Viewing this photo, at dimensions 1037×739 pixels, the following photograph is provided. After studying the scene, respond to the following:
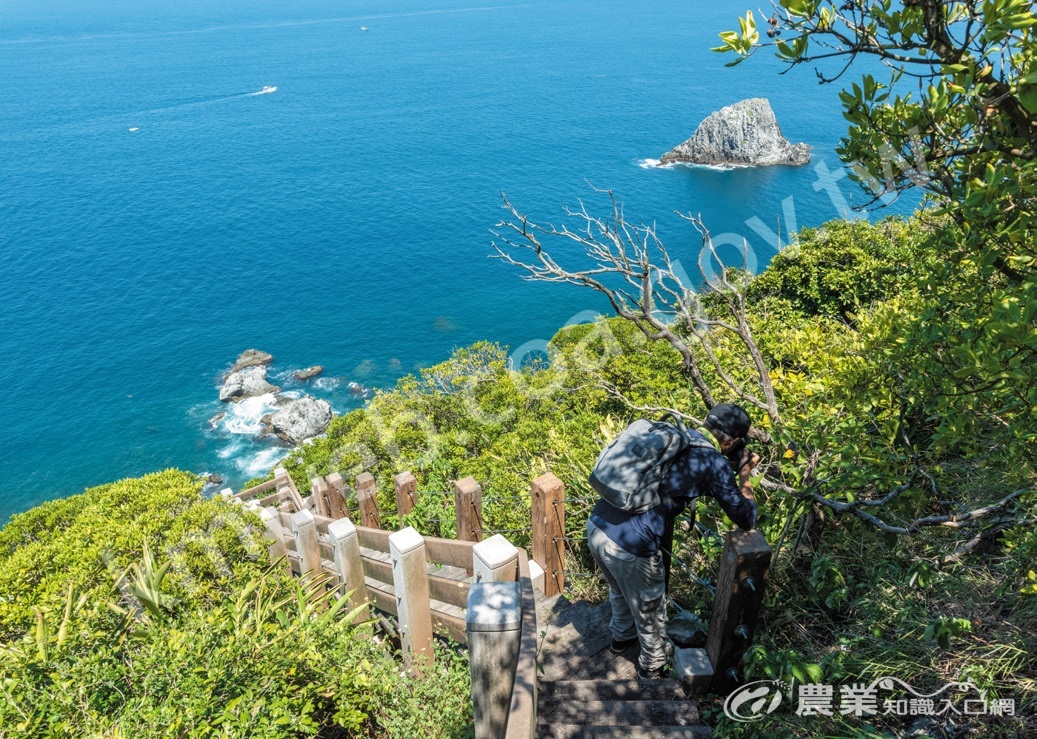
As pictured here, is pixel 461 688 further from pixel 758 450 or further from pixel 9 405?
pixel 9 405

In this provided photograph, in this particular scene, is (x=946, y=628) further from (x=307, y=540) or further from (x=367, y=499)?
(x=367, y=499)

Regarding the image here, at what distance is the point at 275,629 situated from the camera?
137 inches

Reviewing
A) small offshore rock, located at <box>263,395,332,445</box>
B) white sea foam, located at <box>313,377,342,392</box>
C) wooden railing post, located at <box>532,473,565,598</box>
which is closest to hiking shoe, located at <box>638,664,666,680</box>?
wooden railing post, located at <box>532,473,565,598</box>

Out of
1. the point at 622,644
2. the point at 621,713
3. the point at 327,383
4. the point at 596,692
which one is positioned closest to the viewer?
the point at 621,713

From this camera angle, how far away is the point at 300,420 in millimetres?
33875

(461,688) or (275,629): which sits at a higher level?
(275,629)

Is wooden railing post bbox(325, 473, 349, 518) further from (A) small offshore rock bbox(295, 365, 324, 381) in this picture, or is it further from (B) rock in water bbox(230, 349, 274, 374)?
(B) rock in water bbox(230, 349, 274, 374)

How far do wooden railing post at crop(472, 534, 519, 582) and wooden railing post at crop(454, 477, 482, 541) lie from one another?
1.59m

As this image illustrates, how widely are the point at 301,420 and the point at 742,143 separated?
5143 centimetres

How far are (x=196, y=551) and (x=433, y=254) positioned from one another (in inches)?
1903

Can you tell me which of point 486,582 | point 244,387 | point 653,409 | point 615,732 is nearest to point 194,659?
point 486,582

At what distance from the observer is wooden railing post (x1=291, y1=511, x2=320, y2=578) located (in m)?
5.48

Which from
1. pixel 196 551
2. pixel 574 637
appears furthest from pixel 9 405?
pixel 574 637

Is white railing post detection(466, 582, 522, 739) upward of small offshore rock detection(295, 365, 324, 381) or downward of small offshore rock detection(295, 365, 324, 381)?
upward
